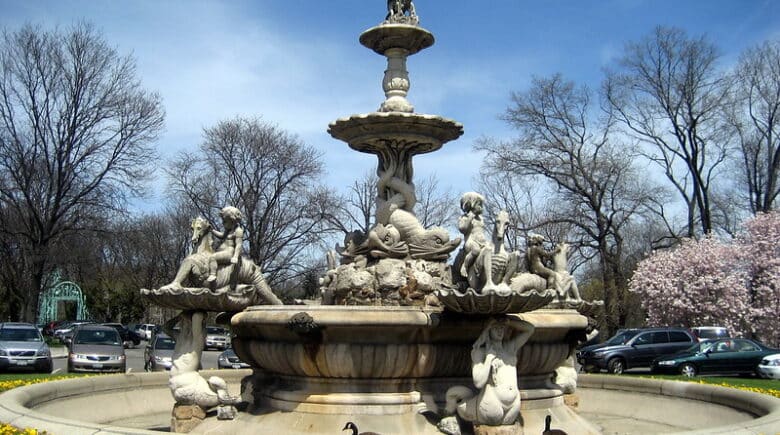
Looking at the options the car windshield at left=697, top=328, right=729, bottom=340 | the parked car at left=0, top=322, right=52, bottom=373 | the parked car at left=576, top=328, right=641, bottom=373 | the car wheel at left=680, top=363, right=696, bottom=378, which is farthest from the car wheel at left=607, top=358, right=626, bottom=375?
the parked car at left=0, top=322, right=52, bottom=373

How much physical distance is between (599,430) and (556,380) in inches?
29.0

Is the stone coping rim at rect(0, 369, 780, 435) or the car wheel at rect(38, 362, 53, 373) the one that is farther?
the car wheel at rect(38, 362, 53, 373)

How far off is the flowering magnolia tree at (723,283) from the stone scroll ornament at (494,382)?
2882 cm

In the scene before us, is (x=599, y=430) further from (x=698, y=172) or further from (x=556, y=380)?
(x=698, y=172)

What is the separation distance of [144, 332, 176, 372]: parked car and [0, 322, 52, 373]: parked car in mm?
2665

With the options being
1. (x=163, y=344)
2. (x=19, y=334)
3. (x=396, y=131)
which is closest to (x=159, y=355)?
(x=163, y=344)

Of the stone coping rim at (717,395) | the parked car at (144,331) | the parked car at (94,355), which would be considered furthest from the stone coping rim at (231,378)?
the parked car at (144,331)

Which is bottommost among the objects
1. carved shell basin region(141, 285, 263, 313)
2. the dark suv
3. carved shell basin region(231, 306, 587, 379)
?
the dark suv

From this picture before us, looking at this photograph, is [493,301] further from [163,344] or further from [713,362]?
[163,344]

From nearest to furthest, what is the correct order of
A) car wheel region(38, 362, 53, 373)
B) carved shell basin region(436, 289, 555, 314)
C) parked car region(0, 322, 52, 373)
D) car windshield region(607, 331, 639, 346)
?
carved shell basin region(436, 289, 555, 314) < parked car region(0, 322, 52, 373) < car wheel region(38, 362, 53, 373) < car windshield region(607, 331, 639, 346)

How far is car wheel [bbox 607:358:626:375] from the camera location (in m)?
23.1

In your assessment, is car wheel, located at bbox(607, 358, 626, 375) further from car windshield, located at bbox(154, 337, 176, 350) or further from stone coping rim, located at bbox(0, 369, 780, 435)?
car windshield, located at bbox(154, 337, 176, 350)

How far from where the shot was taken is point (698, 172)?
36500 mm

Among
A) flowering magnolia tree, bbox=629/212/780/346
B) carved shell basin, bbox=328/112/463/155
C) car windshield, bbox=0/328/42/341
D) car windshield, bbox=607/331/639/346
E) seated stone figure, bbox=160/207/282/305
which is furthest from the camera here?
flowering magnolia tree, bbox=629/212/780/346
